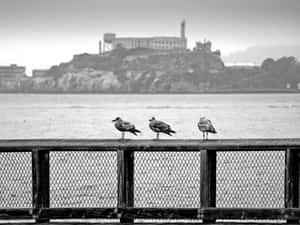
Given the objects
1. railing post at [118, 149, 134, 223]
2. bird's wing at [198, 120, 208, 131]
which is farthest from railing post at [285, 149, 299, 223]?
bird's wing at [198, 120, 208, 131]

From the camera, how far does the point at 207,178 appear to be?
10.5 m

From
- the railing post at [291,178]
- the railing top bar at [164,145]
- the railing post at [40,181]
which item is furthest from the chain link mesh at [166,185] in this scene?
the railing post at [40,181]

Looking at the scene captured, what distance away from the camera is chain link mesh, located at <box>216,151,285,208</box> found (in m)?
19.0

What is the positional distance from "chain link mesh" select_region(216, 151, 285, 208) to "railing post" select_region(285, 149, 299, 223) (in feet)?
19.6

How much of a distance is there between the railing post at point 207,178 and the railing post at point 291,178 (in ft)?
3.40

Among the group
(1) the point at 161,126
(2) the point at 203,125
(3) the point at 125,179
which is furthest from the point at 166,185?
(3) the point at 125,179

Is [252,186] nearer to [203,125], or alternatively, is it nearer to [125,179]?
[203,125]

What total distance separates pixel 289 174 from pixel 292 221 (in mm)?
681

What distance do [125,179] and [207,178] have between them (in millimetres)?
1166

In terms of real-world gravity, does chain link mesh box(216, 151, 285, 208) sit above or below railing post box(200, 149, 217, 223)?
below

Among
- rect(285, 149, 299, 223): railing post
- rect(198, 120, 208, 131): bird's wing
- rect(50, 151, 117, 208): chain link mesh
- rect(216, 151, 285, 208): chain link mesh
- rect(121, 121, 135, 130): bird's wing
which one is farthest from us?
rect(50, 151, 117, 208): chain link mesh

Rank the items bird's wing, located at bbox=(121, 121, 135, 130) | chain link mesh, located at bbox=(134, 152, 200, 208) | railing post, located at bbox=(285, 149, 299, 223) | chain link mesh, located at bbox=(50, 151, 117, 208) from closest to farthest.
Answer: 1. railing post, located at bbox=(285, 149, 299, 223)
2. bird's wing, located at bbox=(121, 121, 135, 130)
3. chain link mesh, located at bbox=(134, 152, 200, 208)
4. chain link mesh, located at bbox=(50, 151, 117, 208)

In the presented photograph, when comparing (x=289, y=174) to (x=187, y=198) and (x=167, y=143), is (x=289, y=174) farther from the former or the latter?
(x=187, y=198)

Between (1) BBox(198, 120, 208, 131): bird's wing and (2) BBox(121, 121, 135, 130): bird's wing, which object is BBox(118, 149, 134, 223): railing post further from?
(1) BBox(198, 120, 208, 131): bird's wing
